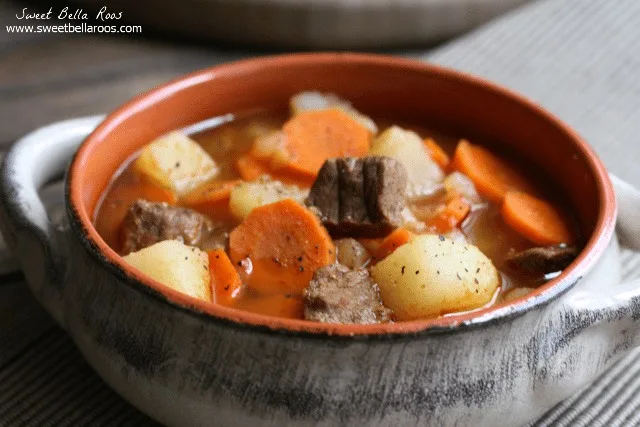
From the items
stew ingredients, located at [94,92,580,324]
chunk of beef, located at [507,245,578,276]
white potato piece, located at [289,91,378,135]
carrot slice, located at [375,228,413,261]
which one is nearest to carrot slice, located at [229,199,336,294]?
stew ingredients, located at [94,92,580,324]

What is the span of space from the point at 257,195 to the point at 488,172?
1.89 feet

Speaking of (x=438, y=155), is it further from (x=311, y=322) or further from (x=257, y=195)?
(x=311, y=322)

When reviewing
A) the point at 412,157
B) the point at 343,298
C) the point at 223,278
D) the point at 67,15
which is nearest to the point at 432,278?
the point at 343,298

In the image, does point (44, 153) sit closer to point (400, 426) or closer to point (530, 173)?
point (400, 426)

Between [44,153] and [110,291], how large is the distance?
50 cm

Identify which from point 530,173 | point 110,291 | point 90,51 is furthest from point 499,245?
point 90,51

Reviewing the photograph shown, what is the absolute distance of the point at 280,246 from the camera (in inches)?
63.2

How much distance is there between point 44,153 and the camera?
171 cm

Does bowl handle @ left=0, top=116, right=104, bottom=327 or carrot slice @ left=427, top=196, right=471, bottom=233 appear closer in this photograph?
bowl handle @ left=0, top=116, right=104, bottom=327

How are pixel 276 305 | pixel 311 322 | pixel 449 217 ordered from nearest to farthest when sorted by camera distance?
pixel 311 322 → pixel 276 305 → pixel 449 217

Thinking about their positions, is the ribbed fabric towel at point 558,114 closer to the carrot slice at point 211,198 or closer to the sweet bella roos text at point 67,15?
the carrot slice at point 211,198

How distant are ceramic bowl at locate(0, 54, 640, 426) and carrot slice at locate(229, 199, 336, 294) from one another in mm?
311

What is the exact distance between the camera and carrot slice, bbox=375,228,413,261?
5.31ft

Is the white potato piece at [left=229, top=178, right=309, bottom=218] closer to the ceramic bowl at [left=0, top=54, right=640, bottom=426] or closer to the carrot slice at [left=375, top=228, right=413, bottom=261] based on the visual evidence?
the carrot slice at [left=375, top=228, right=413, bottom=261]
